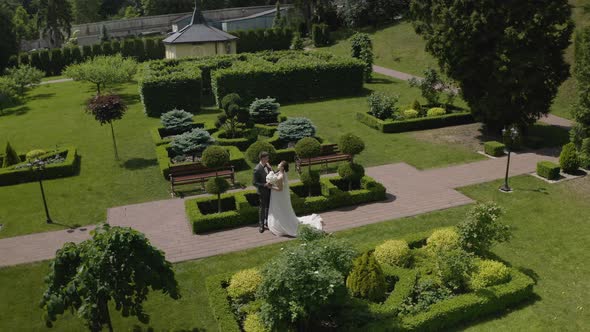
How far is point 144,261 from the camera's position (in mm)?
8727

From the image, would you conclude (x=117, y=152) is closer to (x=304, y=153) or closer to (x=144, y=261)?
(x=304, y=153)

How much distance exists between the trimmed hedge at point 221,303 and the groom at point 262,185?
334cm

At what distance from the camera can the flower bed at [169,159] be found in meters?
19.4

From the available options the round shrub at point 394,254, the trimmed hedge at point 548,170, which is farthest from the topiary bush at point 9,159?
the trimmed hedge at point 548,170

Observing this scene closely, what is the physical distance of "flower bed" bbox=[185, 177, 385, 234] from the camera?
1500 cm

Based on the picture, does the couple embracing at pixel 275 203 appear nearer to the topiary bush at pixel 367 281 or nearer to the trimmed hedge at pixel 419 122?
the topiary bush at pixel 367 281

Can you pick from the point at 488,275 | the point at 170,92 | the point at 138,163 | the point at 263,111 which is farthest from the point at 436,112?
the point at 488,275

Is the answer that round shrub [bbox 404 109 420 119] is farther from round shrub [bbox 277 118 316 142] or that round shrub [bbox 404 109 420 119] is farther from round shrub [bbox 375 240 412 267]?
round shrub [bbox 375 240 412 267]

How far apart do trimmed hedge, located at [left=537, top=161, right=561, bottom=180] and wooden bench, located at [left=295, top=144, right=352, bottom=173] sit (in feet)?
23.4

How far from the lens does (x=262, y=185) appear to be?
47.0 feet

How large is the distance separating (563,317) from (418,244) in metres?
3.76

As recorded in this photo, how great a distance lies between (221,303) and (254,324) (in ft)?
3.62

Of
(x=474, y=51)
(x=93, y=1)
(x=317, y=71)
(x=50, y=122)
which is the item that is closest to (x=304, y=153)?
(x=474, y=51)

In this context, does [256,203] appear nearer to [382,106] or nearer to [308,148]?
[308,148]
